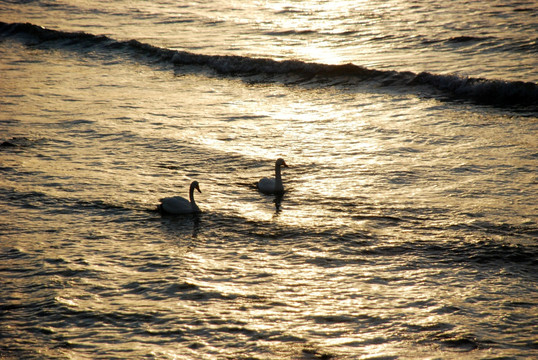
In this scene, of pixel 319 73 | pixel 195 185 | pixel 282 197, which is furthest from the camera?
pixel 319 73

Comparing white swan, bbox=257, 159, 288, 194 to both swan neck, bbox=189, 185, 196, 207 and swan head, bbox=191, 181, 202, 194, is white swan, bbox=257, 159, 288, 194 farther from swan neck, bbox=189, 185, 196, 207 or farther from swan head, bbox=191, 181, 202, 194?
swan neck, bbox=189, 185, 196, 207

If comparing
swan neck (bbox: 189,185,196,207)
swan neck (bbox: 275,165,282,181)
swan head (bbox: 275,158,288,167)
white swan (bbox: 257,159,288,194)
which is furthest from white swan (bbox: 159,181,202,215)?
swan head (bbox: 275,158,288,167)

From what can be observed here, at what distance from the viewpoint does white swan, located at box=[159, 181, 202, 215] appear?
1105cm

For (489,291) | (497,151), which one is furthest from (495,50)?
(489,291)

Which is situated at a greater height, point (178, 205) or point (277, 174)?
point (277, 174)

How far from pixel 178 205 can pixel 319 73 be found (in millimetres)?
10357

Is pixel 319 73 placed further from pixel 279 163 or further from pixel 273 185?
pixel 273 185

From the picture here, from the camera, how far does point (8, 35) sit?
27828 millimetres

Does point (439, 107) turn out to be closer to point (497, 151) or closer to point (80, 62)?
point (497, 151)

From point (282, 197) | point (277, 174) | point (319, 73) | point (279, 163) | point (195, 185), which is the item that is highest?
point (319, 73)

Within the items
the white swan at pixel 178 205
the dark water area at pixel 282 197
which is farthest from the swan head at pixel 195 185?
the dark water area at pixel 282 197

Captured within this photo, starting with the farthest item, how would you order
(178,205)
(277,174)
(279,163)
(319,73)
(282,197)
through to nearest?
(319,73)
(279,163)
(277,174)
(282,197)
(178,205)

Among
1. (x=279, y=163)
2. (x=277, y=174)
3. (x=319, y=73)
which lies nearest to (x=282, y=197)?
(x=277, y=174)

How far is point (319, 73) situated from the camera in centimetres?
2025
